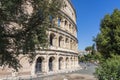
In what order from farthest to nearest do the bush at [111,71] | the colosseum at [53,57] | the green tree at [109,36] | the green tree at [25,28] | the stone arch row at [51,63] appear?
the stone arch row at [51,63] → the colosseum at [53,57] → the green tree at [109,36] → the bush at [111,71] → the green tree at [25,28]

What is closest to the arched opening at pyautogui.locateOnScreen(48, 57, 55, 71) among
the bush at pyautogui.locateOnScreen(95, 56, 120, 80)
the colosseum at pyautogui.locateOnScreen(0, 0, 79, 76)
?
the colosseum at pyautogui.locateOnScreen(0, 0, 79, 76)

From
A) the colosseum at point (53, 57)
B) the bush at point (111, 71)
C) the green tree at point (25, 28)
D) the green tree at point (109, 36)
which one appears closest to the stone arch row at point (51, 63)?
the colosseum at point (53, 57)

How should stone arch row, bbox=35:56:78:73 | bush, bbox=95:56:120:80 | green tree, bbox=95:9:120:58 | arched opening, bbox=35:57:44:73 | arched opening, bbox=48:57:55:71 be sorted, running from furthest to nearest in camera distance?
arched opening, bbox=48:57:55:71
stone arch row, bbox=35:56:78:73
arched opening, bbox=35:57:44:73
green tree, bbox=95:9:120:58
bush, bbox=95:56:120:80

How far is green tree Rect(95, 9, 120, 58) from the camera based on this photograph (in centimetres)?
1580

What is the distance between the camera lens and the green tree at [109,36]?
15.8m

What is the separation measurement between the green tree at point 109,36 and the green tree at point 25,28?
6.84 m

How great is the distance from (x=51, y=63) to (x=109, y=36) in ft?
55.1

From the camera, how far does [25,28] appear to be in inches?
408

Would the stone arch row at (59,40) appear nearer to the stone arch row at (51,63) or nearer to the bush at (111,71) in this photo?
the stone arch row at (51,63)

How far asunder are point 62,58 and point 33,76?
9.42 meters

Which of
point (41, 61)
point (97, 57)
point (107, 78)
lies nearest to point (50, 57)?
point (41, 61)

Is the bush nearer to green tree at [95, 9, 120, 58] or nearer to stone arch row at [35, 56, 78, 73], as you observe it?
green tree at [95, 9, 120, 58]

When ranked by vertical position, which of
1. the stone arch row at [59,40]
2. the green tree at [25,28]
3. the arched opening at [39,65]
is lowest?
the arched opening at [39,65]

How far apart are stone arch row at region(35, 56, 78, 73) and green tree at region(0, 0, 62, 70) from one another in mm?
18161
